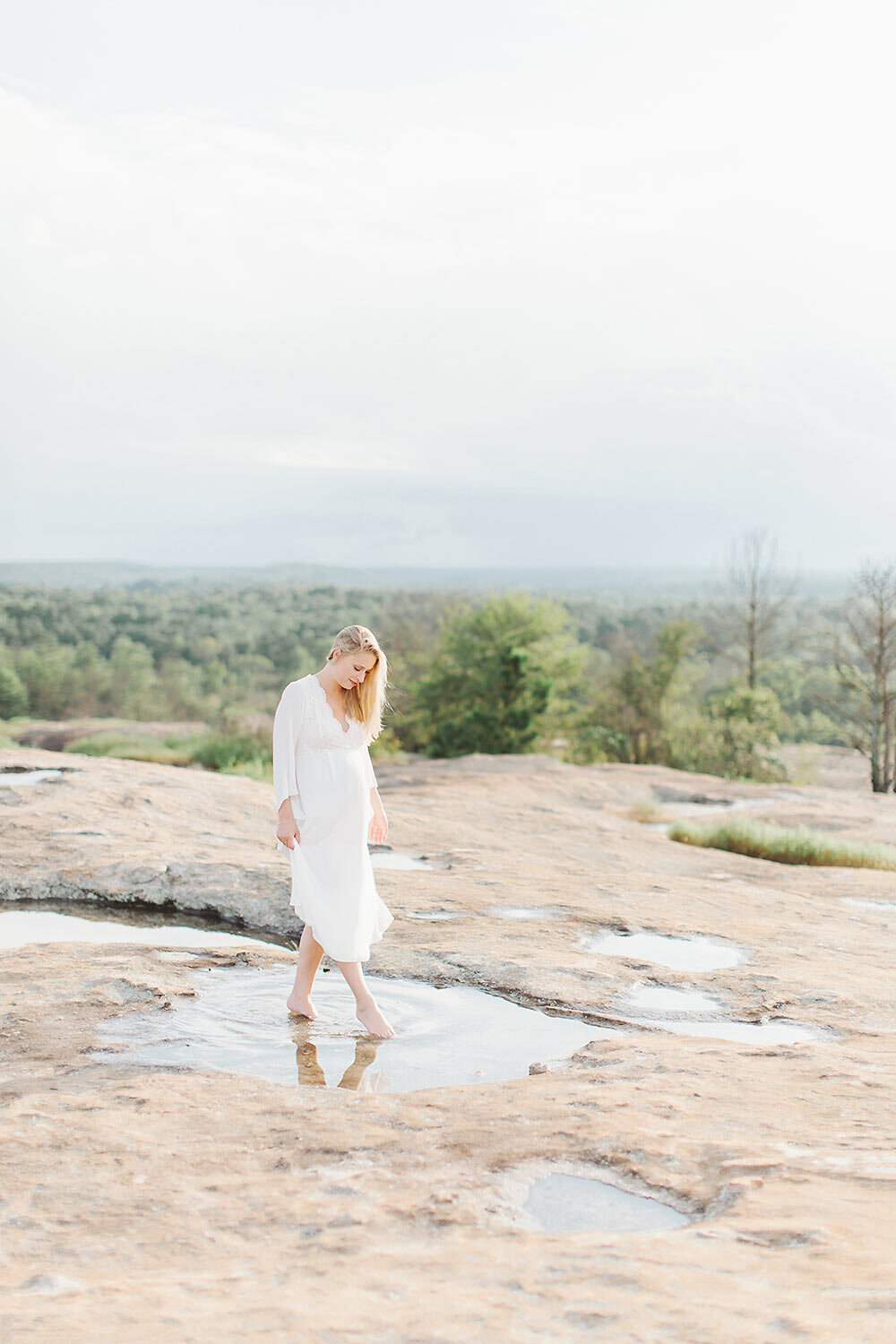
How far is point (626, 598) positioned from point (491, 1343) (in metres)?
144

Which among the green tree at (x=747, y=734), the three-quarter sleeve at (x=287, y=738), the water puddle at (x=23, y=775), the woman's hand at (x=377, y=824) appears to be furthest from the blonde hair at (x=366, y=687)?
the green tree at (x=747, y=734)

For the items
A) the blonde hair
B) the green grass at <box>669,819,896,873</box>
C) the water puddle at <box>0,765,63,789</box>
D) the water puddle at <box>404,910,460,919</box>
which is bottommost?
the green grass at <box>669,819,896,873</box>

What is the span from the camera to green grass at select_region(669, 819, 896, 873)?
10266 millimetres

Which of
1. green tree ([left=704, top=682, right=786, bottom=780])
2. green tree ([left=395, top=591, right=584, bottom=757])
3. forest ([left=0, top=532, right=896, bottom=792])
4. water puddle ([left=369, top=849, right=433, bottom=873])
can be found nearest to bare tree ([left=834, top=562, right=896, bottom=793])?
forest ([left=0, top=532, right=896, bottom=792])

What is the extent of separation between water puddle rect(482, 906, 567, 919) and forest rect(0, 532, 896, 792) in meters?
1.69

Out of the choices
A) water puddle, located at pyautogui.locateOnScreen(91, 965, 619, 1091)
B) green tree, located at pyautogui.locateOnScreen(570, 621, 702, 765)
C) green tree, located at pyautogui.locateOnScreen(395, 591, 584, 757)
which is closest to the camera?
water puddle, located at pyautogui.locateOnScreen(91, 965, 619, 1091)

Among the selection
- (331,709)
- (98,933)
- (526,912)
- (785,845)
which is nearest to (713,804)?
(785,845)

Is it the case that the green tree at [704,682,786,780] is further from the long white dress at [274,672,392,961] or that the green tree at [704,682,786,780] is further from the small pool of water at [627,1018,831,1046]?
the long white dress at [274,672,392,961]

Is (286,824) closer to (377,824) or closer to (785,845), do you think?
(377,824)

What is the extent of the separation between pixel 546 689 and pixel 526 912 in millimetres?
22468

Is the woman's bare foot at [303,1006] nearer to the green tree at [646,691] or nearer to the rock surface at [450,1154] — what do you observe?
the rock surface at [450,1154]

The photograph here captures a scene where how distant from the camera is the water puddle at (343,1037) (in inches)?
165

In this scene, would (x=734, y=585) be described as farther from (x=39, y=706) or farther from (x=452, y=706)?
(x=39, y=706)

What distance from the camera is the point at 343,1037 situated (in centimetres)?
459
